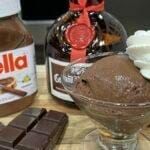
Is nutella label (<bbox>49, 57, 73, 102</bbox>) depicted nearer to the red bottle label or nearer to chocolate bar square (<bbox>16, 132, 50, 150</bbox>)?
the red bottle label

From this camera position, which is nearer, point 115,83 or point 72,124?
point 115,83

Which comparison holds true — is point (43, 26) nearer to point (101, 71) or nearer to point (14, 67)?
point (14, 67)

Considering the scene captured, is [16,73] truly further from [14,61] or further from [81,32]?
[81,32]

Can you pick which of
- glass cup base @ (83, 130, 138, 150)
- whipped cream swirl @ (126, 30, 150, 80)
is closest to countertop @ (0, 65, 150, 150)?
→ glass cup base @ (83, 130, 138, 150)

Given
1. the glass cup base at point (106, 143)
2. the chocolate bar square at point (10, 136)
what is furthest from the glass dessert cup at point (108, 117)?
the chocolate bar square at point (10, 136)

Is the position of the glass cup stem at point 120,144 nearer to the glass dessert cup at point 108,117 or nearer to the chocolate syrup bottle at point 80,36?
the glass dessert cup at point 108,117

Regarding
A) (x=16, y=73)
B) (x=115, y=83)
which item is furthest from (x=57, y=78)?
(x=115, y=83)
